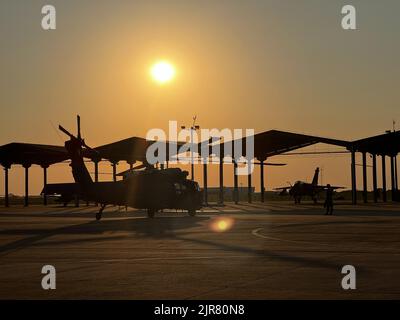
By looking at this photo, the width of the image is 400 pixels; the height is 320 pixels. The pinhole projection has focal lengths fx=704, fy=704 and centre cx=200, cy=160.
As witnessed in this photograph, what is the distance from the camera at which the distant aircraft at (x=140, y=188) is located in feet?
121

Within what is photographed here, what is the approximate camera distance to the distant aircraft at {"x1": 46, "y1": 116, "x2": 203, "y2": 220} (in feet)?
Answer: 121

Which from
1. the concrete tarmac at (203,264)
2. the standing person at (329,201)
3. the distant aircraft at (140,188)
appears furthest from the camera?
the standing person at (329,201)

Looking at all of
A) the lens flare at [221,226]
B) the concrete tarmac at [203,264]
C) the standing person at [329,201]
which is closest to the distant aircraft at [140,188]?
the lens flare at [221,226]

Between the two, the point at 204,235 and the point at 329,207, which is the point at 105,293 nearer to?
the point at 204,235


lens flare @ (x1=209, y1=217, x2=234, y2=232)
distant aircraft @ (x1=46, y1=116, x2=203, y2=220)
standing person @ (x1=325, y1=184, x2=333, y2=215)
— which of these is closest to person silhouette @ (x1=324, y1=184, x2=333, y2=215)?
standing person @ (x1=325, y1=184, x2=333, y2=215)

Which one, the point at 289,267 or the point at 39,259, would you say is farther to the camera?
the point at 39,259

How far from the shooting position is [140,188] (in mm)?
38500

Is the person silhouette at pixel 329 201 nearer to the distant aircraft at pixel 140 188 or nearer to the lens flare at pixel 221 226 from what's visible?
the distant aircraft at pixel 140 188

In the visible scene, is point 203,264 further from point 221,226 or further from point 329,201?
point 329,201

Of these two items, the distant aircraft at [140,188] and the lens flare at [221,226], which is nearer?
the lens flare at [221,226]

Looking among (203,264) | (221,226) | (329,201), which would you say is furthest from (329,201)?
(203,264)
